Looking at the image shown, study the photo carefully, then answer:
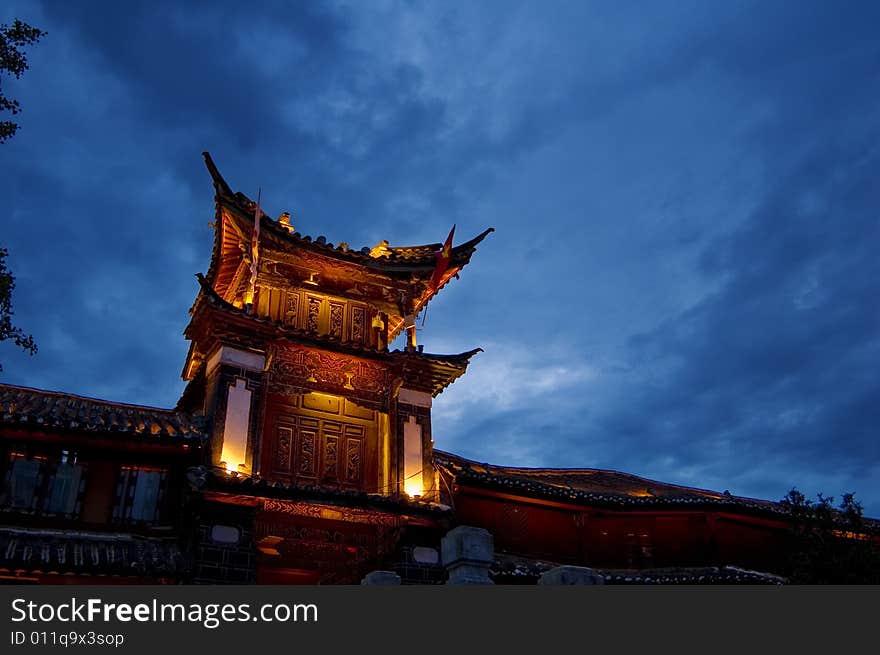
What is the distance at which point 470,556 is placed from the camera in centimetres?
1030

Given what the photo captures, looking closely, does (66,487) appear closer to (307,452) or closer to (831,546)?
(307,452)

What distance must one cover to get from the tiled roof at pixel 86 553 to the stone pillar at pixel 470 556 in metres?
8.46

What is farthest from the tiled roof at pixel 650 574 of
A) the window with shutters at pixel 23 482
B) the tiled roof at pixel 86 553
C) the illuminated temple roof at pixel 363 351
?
the window with shutters at pixel 23 482

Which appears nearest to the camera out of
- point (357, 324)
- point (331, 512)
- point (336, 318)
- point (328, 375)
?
point (331, 512)

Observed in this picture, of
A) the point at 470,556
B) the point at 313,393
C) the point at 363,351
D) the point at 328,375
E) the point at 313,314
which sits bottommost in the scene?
the point at 470,556

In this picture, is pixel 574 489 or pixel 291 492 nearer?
pixel 291 492

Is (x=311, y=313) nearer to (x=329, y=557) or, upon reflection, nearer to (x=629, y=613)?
(x=329, y=557)

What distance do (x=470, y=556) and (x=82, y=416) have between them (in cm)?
1185

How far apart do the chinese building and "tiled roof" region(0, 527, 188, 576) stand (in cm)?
5

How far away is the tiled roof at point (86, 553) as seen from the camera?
1488cm

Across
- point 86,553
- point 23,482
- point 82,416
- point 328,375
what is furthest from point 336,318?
point 86,553

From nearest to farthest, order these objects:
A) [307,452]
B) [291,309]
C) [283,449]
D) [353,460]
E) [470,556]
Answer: [470,556] < [283,449] < [307,452] < [353,460] < [291,309]

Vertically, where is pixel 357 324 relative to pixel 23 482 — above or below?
above

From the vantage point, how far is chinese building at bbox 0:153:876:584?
1677 centimetres
